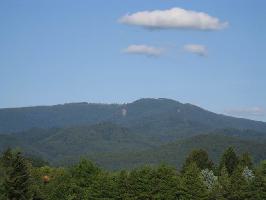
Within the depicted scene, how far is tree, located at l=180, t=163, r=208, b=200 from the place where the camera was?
78.6m

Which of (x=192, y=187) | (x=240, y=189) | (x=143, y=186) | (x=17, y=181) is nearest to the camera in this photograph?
(x=17, y=181)

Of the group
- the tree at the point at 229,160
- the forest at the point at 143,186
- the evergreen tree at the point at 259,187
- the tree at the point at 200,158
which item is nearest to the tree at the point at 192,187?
the forest at the point at 143,186

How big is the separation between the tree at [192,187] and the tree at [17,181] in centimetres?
1964

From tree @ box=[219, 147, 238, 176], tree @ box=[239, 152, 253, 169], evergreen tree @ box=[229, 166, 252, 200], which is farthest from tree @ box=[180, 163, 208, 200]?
tree @ box=[219, 147, 238, 176]

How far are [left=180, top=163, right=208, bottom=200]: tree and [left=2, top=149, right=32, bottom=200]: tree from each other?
1964 cm

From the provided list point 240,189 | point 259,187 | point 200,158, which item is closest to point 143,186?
point 240,189

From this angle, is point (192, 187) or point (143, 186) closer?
point (143, 186)

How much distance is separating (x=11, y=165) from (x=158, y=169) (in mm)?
19021

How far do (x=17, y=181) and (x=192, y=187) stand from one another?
2209 centimetres

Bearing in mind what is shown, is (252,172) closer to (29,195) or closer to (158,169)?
(158,169)

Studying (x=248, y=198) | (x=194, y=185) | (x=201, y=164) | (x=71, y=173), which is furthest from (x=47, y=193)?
(x=201, y=164)

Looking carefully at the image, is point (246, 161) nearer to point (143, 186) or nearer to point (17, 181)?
point (143, 186)

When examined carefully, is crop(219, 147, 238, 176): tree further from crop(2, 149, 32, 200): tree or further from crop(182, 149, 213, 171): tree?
crop(2, 149, 32, 200): tree

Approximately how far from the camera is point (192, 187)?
259 feet
